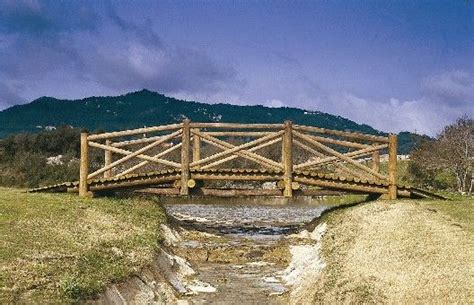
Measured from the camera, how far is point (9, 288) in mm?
9281

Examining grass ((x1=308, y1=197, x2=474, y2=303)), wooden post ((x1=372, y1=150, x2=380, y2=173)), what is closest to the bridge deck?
wooden post ((x1=372, y1=150, x2=380, y2=173))

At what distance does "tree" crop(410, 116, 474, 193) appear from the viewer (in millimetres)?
45375

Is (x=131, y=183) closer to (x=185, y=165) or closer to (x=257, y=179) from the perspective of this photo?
(x=185, y=165)

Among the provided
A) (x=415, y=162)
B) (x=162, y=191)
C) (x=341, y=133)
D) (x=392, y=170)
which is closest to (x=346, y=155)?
(x=341, y=133)

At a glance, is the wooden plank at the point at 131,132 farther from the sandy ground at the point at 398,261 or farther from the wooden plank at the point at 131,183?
the sandy ground at the point at 398,261

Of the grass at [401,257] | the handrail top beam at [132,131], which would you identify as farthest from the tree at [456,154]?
the handrail top beam at [132,131]

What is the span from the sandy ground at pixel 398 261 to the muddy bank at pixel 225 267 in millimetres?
1054

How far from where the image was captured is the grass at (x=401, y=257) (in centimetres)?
1089

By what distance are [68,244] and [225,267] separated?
255 inches

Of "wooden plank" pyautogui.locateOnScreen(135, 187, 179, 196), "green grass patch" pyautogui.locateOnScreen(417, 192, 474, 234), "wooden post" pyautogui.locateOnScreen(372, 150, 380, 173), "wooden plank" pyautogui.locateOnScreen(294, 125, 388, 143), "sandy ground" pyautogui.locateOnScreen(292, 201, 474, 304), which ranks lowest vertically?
"sandy ground" pyautogui.locateOnScreen(292, 201, 474, 304)

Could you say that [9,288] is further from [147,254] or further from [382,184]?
[382,184]

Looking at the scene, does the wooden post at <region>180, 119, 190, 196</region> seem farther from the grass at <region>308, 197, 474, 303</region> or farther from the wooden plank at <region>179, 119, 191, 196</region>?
the grass at <region>308, 197, 474, 303</region>

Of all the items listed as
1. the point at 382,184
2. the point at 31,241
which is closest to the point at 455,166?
the point at 382,184

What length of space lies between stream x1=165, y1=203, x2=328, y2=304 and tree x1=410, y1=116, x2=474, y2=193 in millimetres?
23384
